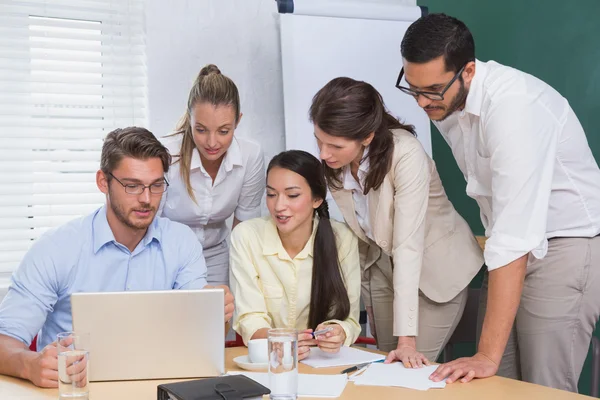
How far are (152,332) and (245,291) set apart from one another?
0.61 m

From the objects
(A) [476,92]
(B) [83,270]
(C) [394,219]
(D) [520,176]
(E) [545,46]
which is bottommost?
(B) [83,270]

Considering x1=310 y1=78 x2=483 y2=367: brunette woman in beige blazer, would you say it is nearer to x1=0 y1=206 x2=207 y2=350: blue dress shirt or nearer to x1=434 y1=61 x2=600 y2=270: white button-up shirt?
x1=434 y1=61 x2=600 y2=270: white button-up shirt

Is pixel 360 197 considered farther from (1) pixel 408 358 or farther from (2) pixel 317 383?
(2) pixel 317 383

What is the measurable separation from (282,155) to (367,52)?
4.02 feet

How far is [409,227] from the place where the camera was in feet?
6.75

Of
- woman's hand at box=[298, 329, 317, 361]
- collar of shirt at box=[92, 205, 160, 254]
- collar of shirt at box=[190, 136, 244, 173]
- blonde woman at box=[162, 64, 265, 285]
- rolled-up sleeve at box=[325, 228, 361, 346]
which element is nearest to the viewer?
woman's hand at box=[298, 329, 317, 361]

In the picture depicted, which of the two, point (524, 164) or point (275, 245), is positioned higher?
point (524, 164)

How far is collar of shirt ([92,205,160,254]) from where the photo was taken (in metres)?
1.93

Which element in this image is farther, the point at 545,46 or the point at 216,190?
the point at 545,46

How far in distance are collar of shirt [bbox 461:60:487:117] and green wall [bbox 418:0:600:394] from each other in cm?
112

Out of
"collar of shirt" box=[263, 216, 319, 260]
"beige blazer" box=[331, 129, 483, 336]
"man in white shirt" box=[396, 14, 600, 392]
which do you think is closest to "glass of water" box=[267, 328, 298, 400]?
"man in white shirt" box=[396, 14, 600, 392]

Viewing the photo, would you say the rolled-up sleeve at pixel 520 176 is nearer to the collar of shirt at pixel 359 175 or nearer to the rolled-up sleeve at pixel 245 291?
the collar of shirt at pixel 359 175

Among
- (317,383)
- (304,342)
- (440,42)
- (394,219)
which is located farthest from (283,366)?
(440,42)

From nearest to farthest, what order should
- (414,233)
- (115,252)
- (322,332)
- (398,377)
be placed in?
1. (398,377)
2. (322,332)
3. (115,252)
4. (414,233)
